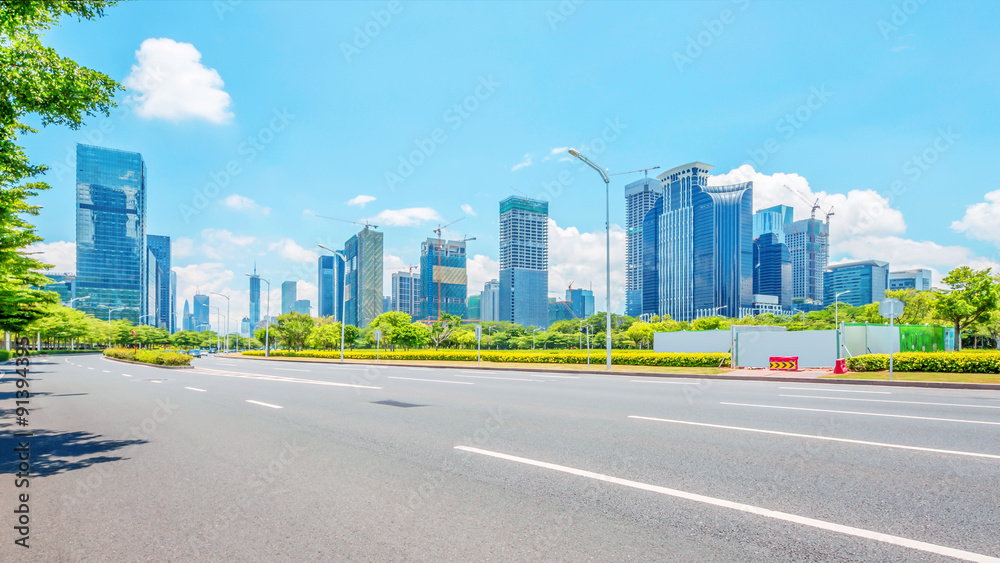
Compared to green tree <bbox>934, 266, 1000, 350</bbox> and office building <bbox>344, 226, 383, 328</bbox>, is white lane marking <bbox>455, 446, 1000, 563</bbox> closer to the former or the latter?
green tree <bbox>934, 266, 1000, 350</bbox>

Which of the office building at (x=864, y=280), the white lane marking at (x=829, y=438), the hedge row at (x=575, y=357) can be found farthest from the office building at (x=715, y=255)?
the white lane marking at (x=829, y=438)

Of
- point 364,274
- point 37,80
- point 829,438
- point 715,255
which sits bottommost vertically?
point 829,438

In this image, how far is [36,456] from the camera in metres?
6.89

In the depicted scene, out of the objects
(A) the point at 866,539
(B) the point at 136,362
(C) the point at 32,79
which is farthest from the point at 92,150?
(A) the point at 866,539

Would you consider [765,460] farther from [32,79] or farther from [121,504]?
[32,79]

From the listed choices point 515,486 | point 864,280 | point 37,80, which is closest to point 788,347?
point 515,486

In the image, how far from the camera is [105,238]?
152000 millimetres

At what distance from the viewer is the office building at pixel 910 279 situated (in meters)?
191

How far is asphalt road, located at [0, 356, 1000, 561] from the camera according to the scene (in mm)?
3695

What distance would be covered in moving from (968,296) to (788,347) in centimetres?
1012

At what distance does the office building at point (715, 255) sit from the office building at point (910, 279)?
54.3m

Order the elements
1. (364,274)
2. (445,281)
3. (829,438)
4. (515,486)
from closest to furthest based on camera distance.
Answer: (515,486) → (829,438) → (364,274) → (445,281)

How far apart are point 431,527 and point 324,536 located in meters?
0.80

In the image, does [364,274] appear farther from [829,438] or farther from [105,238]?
[829,438]
